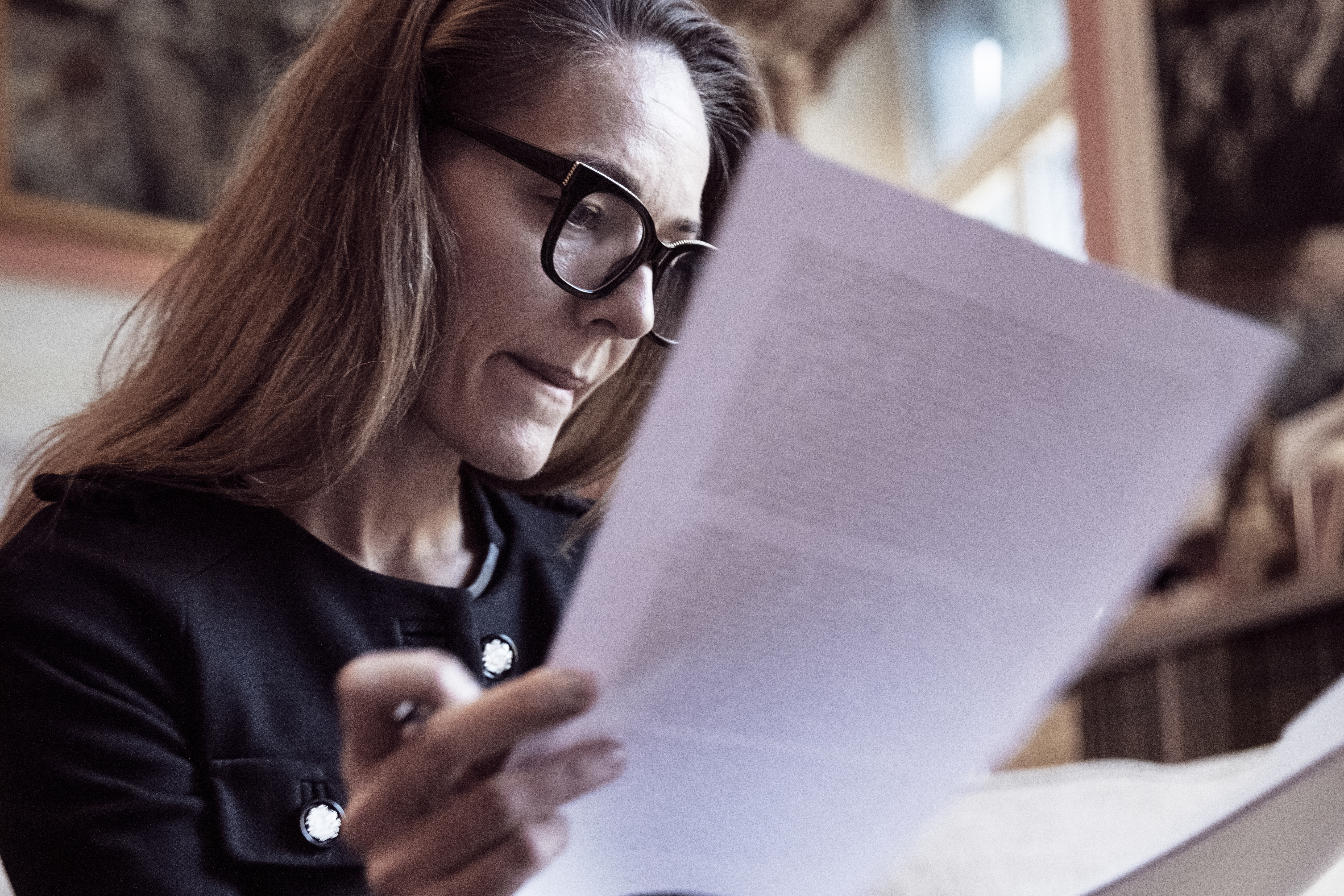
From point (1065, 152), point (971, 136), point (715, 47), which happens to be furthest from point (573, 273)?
point (971, 136)

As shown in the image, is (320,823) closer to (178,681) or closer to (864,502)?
(178,681)

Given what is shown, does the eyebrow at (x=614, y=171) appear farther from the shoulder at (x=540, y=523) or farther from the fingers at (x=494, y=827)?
the fingers at (x=494, y=827)

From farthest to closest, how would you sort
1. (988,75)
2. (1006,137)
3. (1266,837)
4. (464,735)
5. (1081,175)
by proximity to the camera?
(988,75)
(1006,137)
(1081,175)
(1266,837)
(464,735)

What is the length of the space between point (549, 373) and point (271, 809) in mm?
297

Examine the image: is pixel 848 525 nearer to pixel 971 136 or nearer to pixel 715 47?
pixel 715 47

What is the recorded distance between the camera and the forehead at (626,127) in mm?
808

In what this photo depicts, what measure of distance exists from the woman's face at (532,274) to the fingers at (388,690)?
34 cm

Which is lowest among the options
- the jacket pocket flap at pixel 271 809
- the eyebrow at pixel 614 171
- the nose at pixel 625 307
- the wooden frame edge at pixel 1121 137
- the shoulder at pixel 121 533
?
the jacket pocket flap at pixel 271 809

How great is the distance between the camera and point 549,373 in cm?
81

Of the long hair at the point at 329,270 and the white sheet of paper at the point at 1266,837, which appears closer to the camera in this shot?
the white sheet of paper at the point at 1266,837

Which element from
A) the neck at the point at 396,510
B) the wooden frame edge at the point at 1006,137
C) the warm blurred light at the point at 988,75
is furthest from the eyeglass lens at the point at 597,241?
the warm blurred light at the point at 988,75

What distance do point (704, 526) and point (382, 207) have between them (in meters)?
0.43

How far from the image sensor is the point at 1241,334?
495 mm

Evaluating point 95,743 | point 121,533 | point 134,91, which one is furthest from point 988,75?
point 95,743
